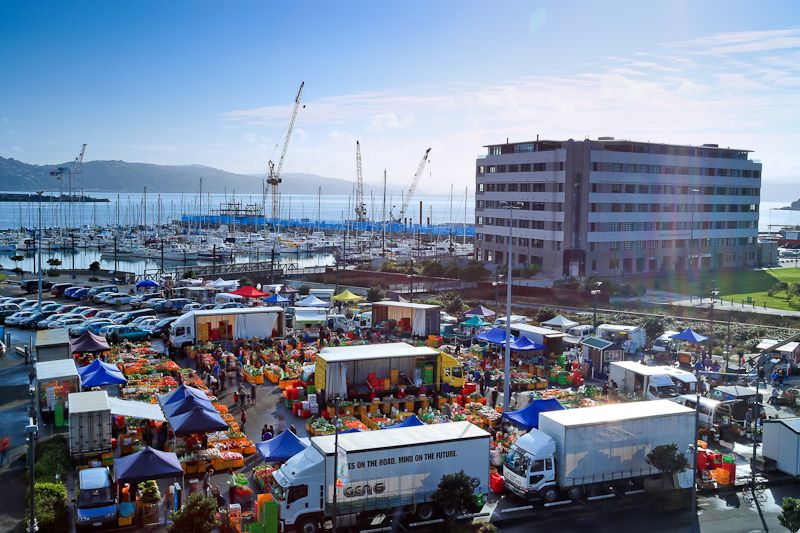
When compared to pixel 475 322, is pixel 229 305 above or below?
above

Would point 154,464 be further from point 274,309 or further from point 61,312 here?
point 61,312

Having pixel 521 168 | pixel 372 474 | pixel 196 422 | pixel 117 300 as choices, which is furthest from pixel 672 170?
pixel 372 474

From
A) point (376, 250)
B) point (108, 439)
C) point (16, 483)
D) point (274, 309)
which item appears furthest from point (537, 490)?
point (376, 250)

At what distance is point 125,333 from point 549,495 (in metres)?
25.8

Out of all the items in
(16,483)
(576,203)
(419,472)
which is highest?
(576,203)

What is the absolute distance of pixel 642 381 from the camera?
2720 centimetres

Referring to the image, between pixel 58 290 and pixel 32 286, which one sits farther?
pixel 32 286

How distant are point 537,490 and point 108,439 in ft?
40.7

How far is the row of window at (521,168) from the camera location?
6862 cm

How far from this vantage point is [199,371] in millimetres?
30500

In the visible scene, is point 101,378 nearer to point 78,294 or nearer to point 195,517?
point 195,517

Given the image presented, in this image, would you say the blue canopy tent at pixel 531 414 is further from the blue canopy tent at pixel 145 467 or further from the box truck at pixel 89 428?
the box truck at pixel 89 428

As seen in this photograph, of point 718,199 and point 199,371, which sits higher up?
point 718,199


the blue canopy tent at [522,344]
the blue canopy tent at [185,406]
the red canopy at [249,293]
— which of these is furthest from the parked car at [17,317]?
the blue canopy tent at [522,344]
